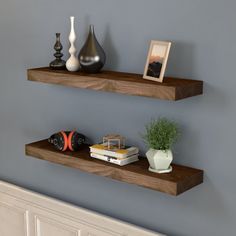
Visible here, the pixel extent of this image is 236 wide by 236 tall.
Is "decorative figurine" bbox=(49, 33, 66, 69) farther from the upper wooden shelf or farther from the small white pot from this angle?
the small white pot

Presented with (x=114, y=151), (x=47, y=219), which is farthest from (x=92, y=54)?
(x=47, y=219)

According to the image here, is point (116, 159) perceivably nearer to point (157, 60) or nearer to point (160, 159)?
point (160, 159)

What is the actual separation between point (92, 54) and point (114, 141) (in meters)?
0.36

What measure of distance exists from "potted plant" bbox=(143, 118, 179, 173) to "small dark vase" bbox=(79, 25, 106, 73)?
0.35m

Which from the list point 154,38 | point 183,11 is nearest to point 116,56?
point 154,38

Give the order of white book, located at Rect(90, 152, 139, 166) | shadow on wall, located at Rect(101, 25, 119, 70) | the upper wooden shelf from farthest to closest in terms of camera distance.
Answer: shadow on wall, located at Rect(101, 25, 119, 70) → white book, located at Rect(90, 152, 139, 166) → the upper wooden shelf

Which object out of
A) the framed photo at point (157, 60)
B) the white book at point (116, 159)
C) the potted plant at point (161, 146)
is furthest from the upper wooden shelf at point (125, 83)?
the white book at point (116, 159)

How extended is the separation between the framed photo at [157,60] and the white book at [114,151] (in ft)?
1.00

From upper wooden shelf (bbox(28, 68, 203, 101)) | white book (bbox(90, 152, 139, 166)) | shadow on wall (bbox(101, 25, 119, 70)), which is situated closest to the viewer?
upper wooden shelf (bbox(28, 68, 203, 101))

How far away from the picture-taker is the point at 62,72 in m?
2.12

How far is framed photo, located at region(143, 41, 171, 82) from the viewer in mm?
1827

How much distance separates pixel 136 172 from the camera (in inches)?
74.5

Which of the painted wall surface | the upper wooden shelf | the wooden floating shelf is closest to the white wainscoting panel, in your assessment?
the painted wall surface

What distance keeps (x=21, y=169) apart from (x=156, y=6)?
1.18 metres
